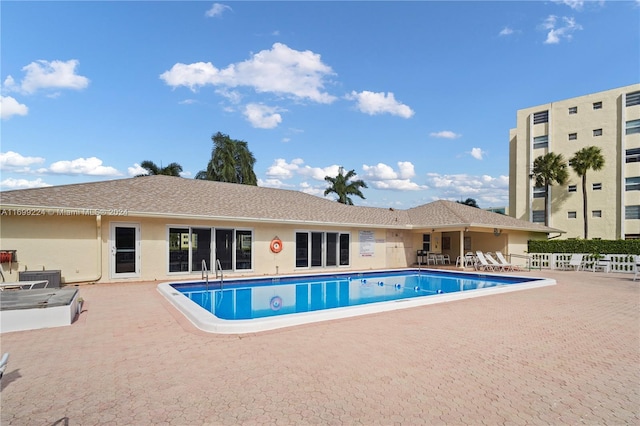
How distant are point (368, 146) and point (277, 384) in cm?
2580

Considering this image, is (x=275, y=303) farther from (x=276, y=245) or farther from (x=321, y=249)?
(x=321, y=249)

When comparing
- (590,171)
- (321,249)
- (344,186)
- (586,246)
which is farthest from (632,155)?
(321,249)

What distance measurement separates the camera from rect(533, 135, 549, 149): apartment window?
3775 cm

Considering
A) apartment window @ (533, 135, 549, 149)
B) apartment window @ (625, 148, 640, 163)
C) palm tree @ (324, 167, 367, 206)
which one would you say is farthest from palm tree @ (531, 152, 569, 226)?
palm tree @ (324, 167, 367, 206)

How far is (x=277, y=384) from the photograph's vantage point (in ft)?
13.8

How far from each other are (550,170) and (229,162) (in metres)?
32.5

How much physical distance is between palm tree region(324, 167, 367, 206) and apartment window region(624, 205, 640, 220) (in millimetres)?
24098

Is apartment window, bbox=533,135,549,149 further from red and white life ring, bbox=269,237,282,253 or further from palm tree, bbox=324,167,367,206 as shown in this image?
red and white life ring, bbox=269,237,282,253

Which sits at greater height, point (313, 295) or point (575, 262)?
point (575, 262)

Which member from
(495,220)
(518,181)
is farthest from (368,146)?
(518,181)

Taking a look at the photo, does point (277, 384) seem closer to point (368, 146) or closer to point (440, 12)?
point (440, 12)

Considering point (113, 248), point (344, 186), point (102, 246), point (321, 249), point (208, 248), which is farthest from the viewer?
point (344, 186)

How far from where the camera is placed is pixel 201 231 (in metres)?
15.0

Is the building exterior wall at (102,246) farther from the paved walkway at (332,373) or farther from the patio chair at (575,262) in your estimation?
the patio chair at (575,262)
